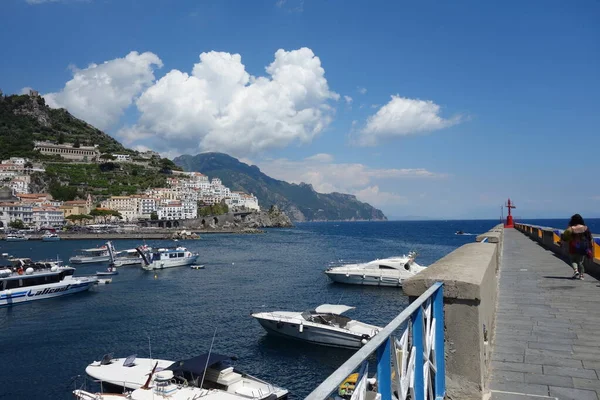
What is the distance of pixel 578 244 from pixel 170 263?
54.8 m

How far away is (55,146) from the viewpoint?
19638cm

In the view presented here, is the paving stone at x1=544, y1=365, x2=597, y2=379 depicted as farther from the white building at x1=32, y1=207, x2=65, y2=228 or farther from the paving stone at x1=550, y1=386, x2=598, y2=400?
the white building at x1=32, y1=207, x2=65, y2=228

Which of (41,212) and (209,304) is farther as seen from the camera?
(41,212)

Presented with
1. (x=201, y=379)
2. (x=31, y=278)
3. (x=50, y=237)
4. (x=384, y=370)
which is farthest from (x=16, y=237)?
(x=384, y=370)

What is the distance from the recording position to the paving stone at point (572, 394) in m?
4.05

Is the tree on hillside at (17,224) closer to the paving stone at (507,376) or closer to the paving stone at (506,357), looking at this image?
the paving stone at (506,357)

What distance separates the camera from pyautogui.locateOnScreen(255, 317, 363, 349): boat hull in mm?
21875

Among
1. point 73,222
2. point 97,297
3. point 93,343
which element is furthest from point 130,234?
point 93,343

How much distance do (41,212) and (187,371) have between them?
496 feet

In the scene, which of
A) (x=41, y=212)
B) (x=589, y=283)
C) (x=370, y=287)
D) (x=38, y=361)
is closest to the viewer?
(x=589, y=283)

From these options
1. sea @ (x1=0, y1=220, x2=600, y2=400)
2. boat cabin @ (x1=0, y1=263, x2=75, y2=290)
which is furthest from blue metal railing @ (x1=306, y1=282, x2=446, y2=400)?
boat cabin @ (x1=0, y1=263, x2=75, y2=290)

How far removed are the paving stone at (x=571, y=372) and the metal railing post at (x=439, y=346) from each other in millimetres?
1628

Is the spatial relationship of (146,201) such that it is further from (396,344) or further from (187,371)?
(396,344)

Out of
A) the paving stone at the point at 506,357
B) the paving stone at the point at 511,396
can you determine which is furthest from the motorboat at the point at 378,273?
the paving stone at the point at 511,396
